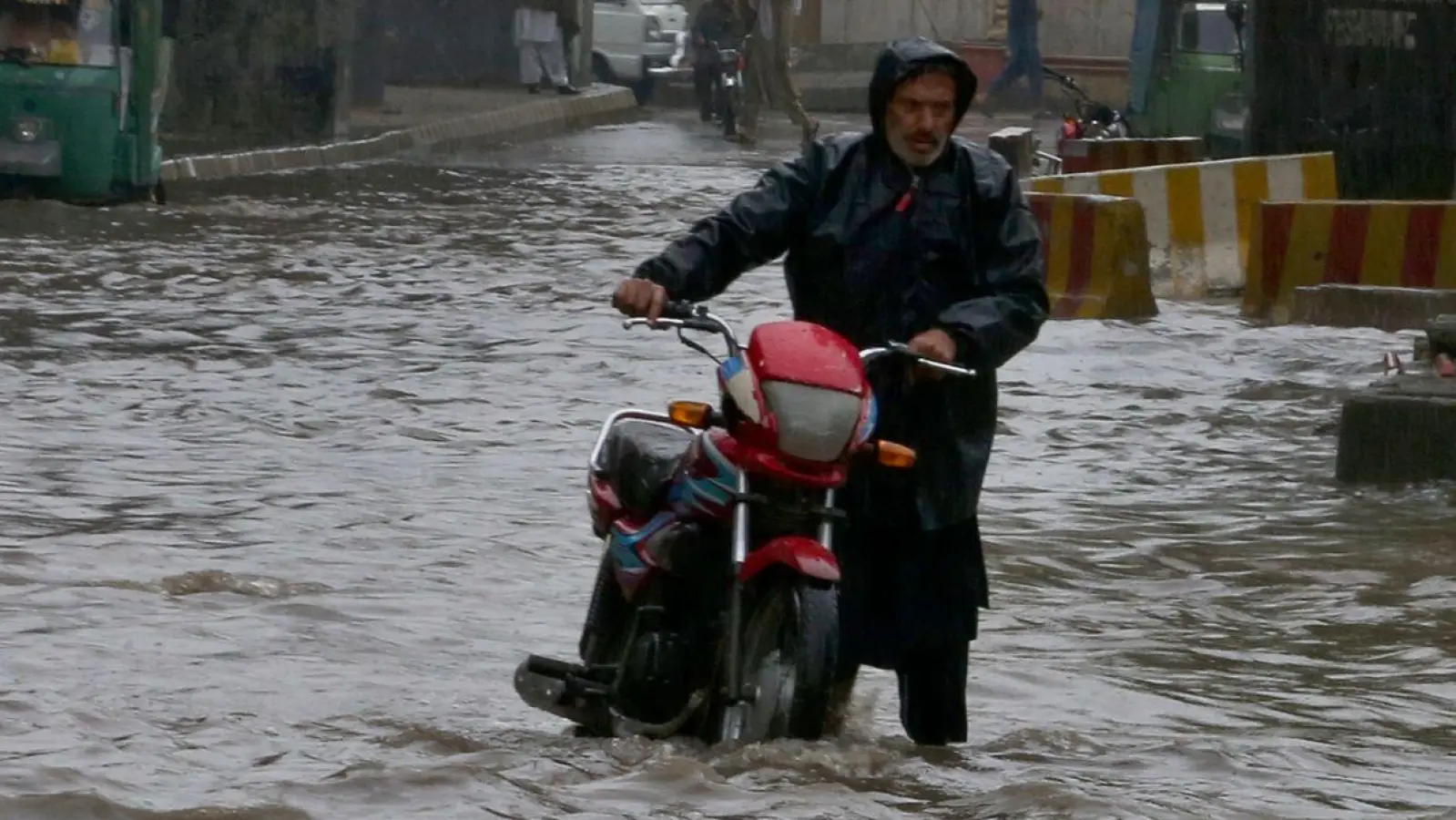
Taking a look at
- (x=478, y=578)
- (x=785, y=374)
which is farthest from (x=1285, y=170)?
(x=785, y=374)

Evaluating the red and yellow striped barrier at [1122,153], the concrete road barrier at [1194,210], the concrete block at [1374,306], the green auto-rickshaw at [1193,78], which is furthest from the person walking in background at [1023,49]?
the concrete block at [1374,306]

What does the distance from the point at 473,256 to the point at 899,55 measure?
1200 centimetres

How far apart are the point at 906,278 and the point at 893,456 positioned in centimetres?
50

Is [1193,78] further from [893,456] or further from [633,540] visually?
[893,456]

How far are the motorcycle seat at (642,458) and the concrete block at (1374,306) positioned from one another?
28.9ft

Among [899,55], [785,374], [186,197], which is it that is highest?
[899,55]

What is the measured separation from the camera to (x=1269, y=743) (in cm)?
632

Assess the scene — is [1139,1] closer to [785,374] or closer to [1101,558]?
[1101,558]

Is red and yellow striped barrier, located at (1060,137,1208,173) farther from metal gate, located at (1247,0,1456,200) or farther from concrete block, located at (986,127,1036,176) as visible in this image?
metal gate, located at (1247,0,1456,200)

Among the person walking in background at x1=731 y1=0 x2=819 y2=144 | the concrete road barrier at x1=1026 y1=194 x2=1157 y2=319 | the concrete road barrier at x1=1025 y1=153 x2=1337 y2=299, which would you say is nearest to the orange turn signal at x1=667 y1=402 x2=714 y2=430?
the concrete road barrier at x1=1026 y1=194 x2=1157 y2=319

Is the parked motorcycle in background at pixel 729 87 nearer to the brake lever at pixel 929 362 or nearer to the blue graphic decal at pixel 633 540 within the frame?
the blue graphic decal at pixel 633 540

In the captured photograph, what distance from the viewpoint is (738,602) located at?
5.33 meters

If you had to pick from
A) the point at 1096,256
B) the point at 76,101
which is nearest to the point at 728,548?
the point at 1096,256

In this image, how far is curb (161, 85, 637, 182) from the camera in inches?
960
